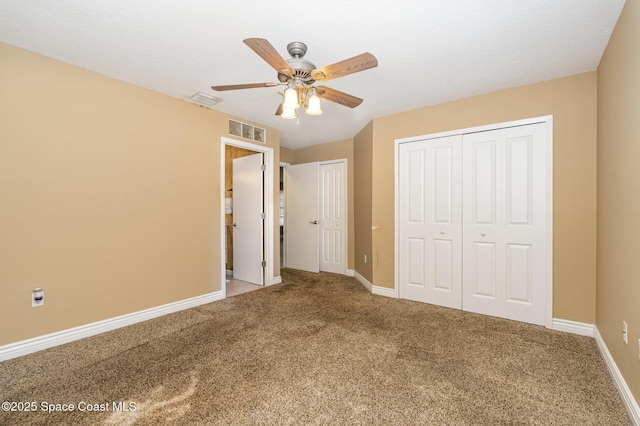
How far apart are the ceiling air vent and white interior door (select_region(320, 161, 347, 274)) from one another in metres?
2.36

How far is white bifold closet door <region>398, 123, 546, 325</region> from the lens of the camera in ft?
9.25

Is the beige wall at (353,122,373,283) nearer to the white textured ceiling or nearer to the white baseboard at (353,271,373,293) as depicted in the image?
the white baseboard at (353,271,373,293)

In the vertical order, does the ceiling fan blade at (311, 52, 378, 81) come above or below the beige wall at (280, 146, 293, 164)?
below

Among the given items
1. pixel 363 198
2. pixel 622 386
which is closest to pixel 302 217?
pixel 363 198

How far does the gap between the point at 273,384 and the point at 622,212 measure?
257 centimetres

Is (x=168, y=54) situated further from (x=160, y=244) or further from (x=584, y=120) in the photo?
(x=584, y=120)

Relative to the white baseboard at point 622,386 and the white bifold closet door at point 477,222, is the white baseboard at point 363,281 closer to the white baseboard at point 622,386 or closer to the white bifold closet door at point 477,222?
the white bifold closet door at point 477,222

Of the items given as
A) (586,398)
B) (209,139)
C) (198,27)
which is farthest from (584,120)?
(209,139)

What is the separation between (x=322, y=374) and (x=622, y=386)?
1.88 metres

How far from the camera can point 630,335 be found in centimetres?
165

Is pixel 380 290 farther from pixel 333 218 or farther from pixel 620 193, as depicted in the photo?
pixel 620 193

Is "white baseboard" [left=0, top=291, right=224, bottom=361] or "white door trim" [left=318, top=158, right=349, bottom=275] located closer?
"white baseboard" [left=0, top=291, right=224, bottom=361]

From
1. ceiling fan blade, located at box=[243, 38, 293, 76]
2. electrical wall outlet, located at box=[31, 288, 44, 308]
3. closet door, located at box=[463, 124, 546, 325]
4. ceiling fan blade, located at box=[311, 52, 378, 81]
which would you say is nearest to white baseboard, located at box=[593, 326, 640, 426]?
closet door, located at box=[463, 124, 546, 325]

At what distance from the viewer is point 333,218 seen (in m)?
5.09
